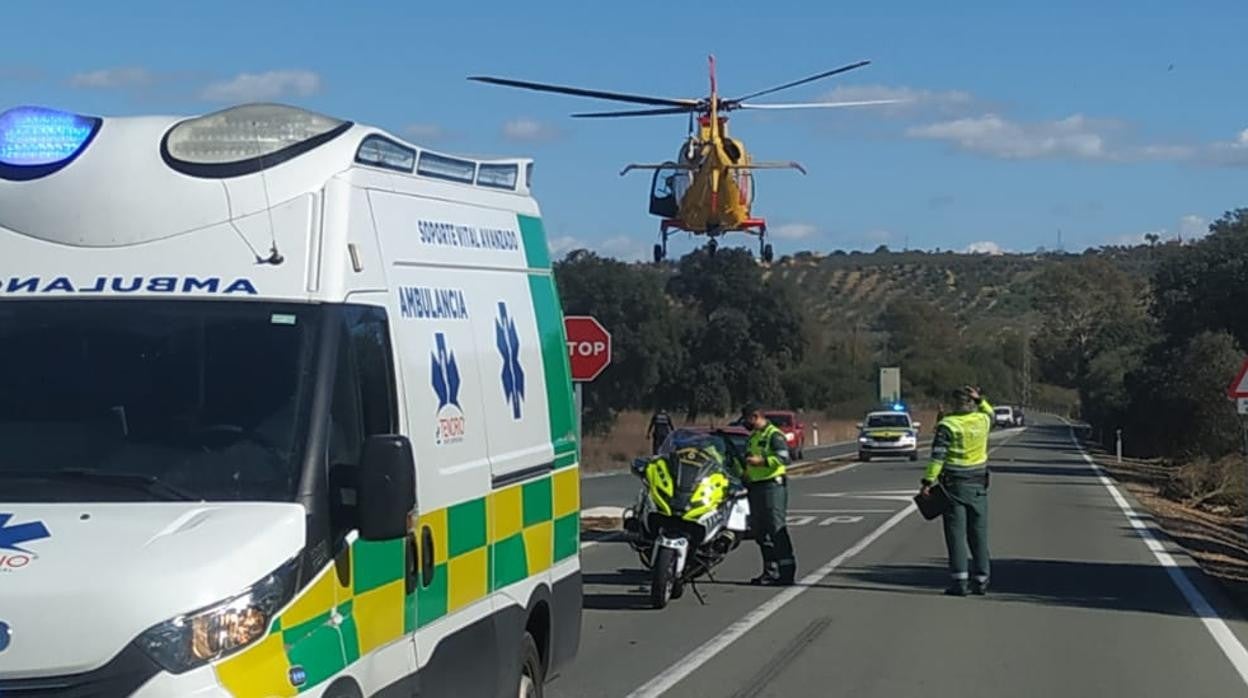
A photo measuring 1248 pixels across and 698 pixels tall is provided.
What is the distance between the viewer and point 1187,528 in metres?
28.0

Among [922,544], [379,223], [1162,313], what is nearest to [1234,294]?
[1162,313]

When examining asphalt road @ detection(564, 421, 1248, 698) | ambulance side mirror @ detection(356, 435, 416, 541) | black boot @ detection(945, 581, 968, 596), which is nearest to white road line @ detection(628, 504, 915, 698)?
asphalt road @ detection(564, 421, 1248, 698)

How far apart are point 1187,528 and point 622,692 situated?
63.4ft

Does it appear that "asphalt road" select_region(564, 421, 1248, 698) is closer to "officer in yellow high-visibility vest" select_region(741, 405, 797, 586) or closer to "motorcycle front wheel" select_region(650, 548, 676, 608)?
"motorcycle front wheel" select_region(650, 548, 676, 608)

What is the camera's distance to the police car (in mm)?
54306

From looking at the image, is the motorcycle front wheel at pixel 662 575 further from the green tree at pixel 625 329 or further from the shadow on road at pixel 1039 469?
the green tree at pixel 625 329

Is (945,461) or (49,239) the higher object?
(49,239)

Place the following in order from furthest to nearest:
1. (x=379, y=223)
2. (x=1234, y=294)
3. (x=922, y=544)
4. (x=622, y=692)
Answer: (x=1234, y=294) < (x=922, y=544) < (x=622, y=692) < (x=379, y=223)

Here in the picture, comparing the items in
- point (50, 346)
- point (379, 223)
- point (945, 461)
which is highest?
point (379, 223)

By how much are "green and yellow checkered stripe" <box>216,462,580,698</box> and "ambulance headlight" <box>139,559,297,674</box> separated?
0.04 m

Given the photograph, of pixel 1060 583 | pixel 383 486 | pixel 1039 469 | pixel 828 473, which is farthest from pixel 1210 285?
pixel 383 486

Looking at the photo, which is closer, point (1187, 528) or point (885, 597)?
point (885, 597)

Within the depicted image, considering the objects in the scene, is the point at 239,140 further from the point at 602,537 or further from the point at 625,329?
the point at 625,329

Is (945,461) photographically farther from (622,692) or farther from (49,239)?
(49,239)
